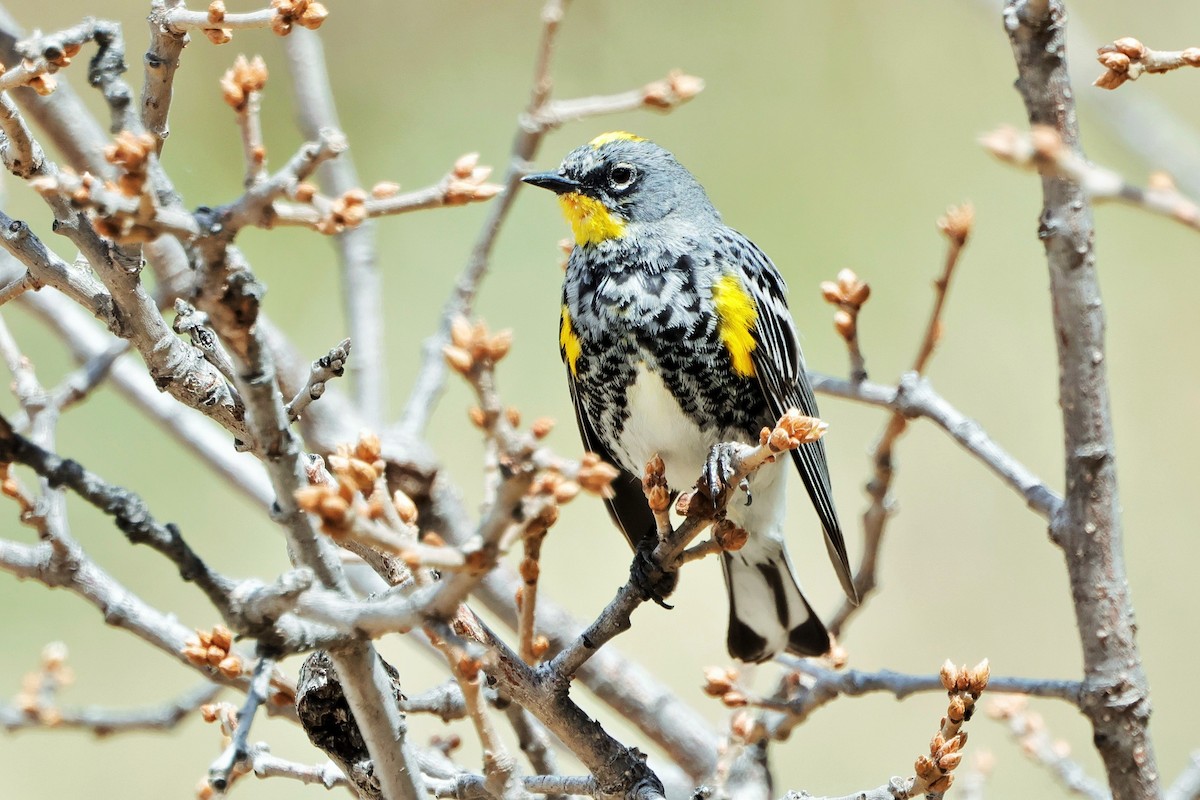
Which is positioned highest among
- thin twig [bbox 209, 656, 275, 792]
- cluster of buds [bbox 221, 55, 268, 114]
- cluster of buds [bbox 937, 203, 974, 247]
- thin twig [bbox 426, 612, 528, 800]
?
cluster of buds [bbox 937, 203, 974, 247]

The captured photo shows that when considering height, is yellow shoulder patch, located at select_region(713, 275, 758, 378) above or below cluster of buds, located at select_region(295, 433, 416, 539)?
above

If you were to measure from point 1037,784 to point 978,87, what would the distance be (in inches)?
133

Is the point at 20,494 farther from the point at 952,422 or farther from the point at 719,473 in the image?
the point at 952,422

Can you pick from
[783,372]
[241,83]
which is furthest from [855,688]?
[241,83]

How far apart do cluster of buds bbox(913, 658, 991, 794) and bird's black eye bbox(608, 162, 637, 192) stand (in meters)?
1.95

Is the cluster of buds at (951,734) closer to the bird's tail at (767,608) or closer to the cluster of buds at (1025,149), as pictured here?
the bird's tail at (767,608)

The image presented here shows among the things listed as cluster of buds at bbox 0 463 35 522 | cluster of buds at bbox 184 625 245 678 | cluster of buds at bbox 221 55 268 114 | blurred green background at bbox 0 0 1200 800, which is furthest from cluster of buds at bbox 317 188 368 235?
blurred green background at bbox 0 0 1200 800

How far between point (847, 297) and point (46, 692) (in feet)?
7.26

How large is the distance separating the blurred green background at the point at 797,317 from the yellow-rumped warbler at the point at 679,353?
157cm

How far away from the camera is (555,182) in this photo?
3.45 meters

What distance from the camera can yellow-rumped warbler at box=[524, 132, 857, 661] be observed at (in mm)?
3176

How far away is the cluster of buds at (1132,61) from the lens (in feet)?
6.01

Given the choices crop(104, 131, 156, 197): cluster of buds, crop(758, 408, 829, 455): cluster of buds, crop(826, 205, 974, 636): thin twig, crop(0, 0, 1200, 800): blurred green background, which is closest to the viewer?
crop(104, 131, 156, 197): cluster of buds

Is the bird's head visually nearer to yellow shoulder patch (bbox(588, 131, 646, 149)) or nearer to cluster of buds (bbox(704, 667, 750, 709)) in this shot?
yellow shoulder patch (bbox(588, 131, 646, 149))
